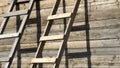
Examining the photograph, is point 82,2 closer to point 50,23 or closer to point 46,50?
point 50,23

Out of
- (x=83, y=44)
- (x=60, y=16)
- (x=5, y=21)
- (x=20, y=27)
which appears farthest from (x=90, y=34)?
(x=5, y=21)

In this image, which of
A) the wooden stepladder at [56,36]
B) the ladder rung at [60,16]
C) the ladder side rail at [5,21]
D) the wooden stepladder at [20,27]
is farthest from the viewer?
the ladder side rail at [5,21]

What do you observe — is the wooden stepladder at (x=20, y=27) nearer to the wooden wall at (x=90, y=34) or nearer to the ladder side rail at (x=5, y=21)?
the ladder side rail at (x=5, y=21)

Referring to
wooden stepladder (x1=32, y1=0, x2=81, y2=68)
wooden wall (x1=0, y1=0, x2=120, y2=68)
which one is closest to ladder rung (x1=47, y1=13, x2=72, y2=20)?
wooden stepladder (x1=32, y1=0, x2=81, y2=68)

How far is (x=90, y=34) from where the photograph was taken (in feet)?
15.4

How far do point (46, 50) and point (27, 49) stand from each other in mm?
449

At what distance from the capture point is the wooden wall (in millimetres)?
4461

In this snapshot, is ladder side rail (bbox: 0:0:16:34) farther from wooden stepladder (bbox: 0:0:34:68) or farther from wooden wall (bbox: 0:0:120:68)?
wooden wall (bbox: 0:0:120:68)

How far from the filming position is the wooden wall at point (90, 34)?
4461 millimetres

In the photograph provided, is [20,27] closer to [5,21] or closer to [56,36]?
[5,21]

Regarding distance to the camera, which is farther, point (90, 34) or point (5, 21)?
point (5, 21)

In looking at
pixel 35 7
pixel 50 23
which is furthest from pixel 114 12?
pixel 35 7

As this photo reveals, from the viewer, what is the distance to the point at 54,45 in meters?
5.09

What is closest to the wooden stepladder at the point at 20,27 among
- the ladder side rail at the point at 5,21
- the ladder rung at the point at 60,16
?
the ladder side rail at the point at 5,21
